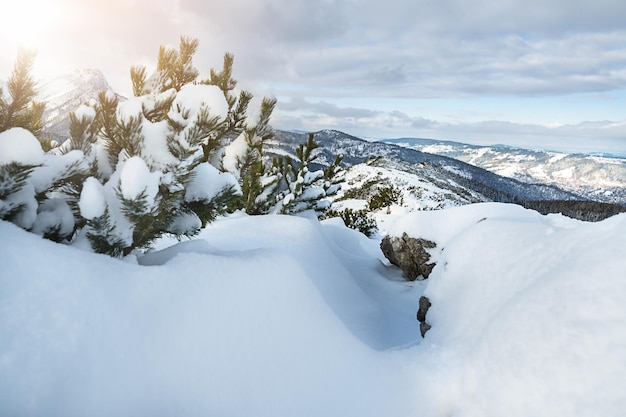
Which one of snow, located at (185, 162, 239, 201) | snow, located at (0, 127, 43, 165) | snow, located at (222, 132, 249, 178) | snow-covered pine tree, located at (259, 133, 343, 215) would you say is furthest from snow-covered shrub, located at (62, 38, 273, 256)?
snow-covered pine tree, located at (259, 133, 343, 215)

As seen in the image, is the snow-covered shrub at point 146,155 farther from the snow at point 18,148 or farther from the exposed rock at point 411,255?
the exposed rock at point 411,255

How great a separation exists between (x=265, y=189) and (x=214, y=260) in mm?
6488

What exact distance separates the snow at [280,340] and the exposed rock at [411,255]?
4092 millimetres

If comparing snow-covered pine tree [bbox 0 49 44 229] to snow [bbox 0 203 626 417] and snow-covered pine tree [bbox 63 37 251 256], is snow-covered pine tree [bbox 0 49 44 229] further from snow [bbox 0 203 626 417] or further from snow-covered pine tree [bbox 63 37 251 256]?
snow-covered pine tree [bbox 63 37 251 256]

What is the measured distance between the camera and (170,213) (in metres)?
3.84

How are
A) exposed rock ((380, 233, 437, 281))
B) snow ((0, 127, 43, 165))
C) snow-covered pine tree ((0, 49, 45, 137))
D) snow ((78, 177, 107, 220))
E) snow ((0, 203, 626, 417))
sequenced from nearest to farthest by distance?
snow ((0, 203, 626, 417)) → snow ((0, 127, 43, 165)) → snow-covered pine tree ((0, 49, 45, 137)) → snow ((78, 177, 107, 220)) → exposed rock ((380, 233, 437, 281))

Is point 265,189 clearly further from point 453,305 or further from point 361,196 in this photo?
point 361,196

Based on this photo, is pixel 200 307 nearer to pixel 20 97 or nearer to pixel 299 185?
pixel 20 97

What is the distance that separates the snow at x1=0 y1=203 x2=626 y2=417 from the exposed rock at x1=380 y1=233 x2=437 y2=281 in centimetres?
409

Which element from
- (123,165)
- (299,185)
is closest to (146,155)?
(123,165)

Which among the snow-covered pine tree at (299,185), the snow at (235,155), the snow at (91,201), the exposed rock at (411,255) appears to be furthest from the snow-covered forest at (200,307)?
the snow-covered pine tree at (299,185)

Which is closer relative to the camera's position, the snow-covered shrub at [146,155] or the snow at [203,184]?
the snow-covered shrub at [146,155]

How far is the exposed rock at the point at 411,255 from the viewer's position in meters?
8.70

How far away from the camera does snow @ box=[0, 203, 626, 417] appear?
8.01 ft
